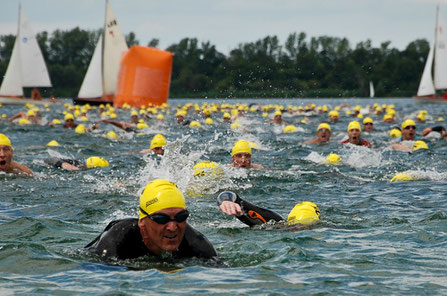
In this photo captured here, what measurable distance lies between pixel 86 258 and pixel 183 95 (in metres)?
88.4

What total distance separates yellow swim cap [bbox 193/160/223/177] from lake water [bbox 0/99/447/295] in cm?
13

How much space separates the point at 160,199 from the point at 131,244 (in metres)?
0.47

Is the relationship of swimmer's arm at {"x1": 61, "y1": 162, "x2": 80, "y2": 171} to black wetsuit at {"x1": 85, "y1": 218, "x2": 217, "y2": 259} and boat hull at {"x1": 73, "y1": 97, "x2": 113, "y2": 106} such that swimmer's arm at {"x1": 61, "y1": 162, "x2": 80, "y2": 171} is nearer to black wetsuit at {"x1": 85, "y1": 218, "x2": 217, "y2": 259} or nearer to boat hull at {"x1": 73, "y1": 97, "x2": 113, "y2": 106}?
black wetsuit at {"x1": 85, "y1": 218, "x2": 217, "y2": 259}

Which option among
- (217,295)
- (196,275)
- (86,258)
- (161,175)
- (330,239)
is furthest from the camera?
(161,175)

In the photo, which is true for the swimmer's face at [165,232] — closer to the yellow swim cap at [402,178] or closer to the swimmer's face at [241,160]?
the swimmer's face at [241,160]

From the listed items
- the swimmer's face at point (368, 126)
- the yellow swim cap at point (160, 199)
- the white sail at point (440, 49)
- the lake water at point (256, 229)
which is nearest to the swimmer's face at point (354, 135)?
the lake water at point (256, 229)

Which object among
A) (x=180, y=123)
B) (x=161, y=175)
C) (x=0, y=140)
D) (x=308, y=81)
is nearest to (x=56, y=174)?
(x=0, y=140)

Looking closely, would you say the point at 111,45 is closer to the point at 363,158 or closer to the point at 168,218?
the point at 363,158

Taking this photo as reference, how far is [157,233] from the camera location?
5434 millimetres

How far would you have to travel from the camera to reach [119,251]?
5.57 metres

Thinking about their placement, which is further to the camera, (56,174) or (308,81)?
(308,81)

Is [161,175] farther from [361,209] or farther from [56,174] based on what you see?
[361,209]

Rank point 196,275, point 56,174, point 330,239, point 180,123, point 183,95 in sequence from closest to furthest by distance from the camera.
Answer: point 196,275 < point 330,239 < point 56,174 < point 180,123 < point 183,95

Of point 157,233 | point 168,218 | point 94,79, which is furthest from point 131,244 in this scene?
point 94,79
